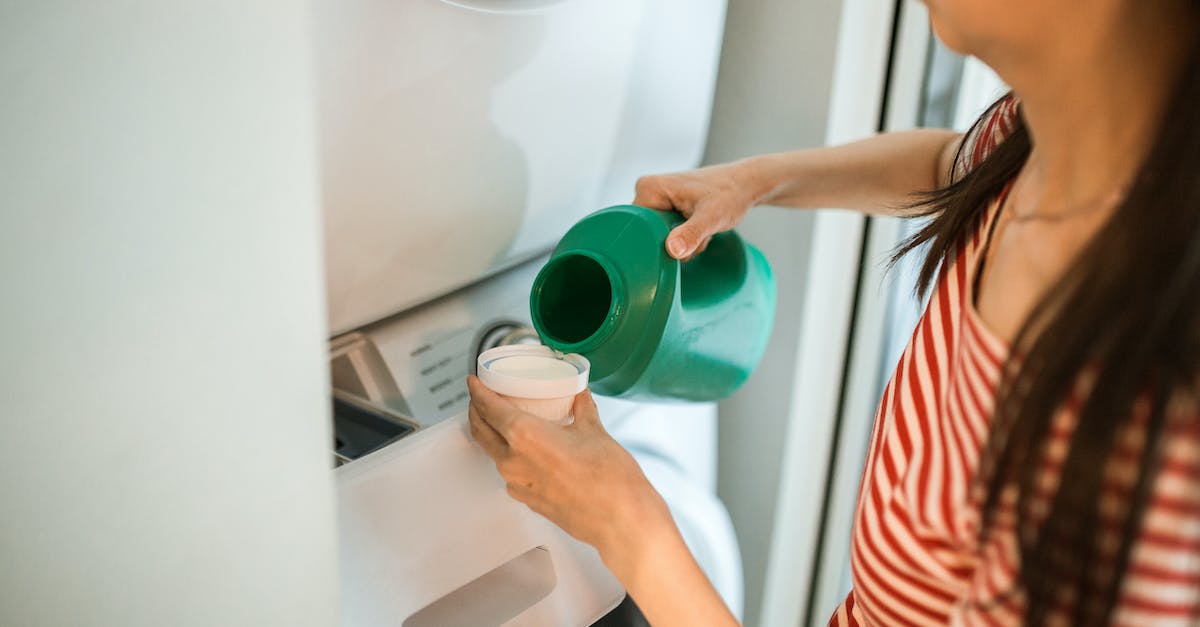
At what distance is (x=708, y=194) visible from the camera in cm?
65

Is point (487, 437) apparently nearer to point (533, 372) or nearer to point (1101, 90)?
point (533, 372)

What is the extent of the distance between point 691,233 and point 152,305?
0.35m

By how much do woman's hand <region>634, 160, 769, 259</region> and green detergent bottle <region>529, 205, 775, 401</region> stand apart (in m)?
0.02

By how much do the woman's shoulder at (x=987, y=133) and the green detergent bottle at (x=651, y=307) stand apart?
0.50 ft

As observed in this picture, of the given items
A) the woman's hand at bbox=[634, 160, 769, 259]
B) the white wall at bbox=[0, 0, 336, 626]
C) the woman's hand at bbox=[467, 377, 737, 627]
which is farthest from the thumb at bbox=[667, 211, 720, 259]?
the white wall at bbox=[0, 0, 336, 626]

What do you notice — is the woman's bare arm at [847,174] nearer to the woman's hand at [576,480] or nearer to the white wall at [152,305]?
the woman's hand at [576,480]

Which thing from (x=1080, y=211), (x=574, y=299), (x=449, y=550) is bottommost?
(x=449, y=550)

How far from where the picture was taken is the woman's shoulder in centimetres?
61

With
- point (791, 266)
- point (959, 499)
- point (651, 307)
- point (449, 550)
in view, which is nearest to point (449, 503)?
point (449, 550)

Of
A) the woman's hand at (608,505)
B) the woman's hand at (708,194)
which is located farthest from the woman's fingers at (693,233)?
the woman's hand at (608,505)

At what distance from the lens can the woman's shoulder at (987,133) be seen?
609 millimetres

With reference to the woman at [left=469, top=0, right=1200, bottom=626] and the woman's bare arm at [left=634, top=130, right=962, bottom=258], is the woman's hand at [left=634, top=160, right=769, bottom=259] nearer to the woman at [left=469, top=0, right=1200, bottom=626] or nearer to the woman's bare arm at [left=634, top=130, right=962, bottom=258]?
the woman's bare arm at [left=634, top=130, right=962, bottom=258]

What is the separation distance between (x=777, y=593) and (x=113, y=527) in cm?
86

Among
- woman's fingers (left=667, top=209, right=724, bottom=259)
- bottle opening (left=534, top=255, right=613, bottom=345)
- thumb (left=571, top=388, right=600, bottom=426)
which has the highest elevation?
woman's fingers (left=667, top=209, right=724, bottom=259)
